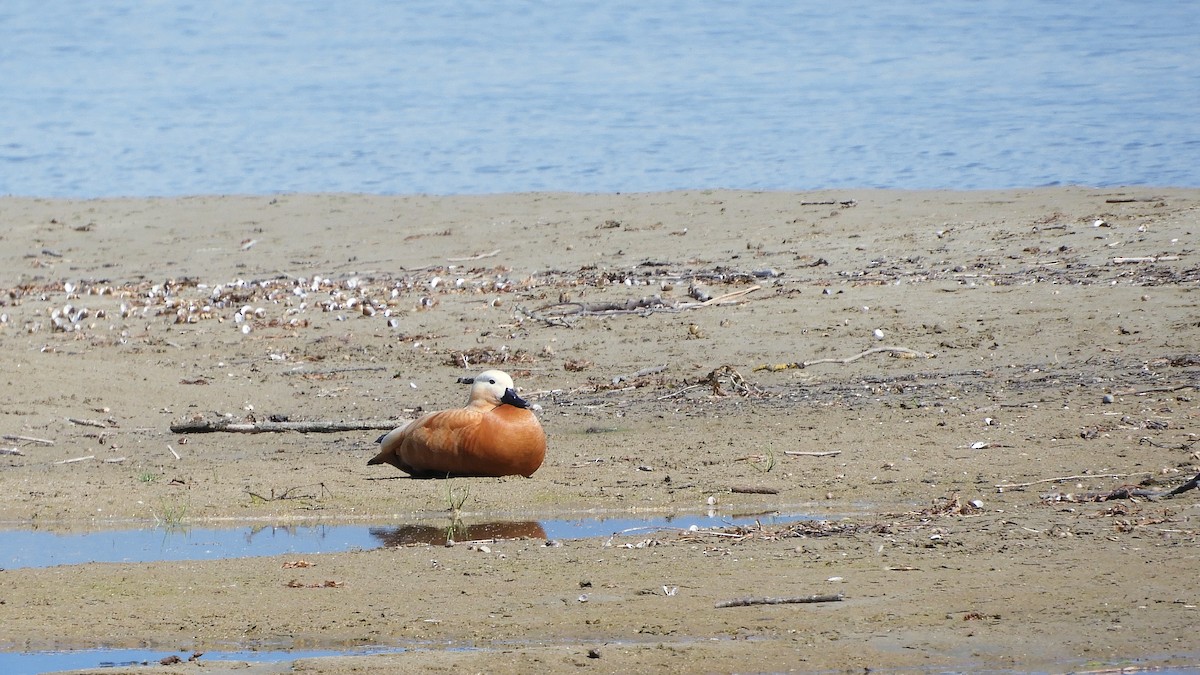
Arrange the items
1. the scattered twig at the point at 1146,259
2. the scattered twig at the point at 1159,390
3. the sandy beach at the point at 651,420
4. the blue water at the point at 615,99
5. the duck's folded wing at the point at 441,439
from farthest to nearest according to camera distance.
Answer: the blue water at the point at 615,99, the scattered twig at the point at 1146,259, the scattered twig at the point at 1159,390, the duck's folded wing at the point at 441,439, the sandy beach at the point at 651,420

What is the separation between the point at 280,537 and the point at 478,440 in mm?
1318

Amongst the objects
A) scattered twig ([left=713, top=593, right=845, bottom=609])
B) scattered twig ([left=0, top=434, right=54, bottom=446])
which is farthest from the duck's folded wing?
scattered twig ([left=713, top=593, right=845, bottom=609])

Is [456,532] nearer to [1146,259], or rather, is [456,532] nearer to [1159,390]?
[1159,390]

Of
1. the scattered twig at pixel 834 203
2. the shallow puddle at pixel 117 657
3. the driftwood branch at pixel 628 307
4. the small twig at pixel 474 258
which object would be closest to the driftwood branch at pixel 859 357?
the driftwood branch at pixel 628 307

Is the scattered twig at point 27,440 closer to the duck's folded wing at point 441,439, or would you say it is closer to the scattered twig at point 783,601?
the duck's folded wing at point 441,439

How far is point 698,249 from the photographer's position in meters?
15.9

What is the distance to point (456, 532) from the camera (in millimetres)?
8414

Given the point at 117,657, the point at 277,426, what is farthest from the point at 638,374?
the point at 117,657

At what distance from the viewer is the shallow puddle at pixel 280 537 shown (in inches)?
323

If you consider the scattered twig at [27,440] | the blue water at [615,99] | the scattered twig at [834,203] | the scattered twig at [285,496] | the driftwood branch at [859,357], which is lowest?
the blue water at [615,99]

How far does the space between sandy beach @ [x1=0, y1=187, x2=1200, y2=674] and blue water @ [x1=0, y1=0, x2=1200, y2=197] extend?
156 inches

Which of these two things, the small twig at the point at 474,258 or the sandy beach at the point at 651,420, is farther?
the small twig at the point at 474,258

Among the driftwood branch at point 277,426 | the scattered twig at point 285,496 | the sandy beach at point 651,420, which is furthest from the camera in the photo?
the driftwood branch at point 277,426

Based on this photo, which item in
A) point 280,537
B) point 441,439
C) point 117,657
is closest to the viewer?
point 117,657
